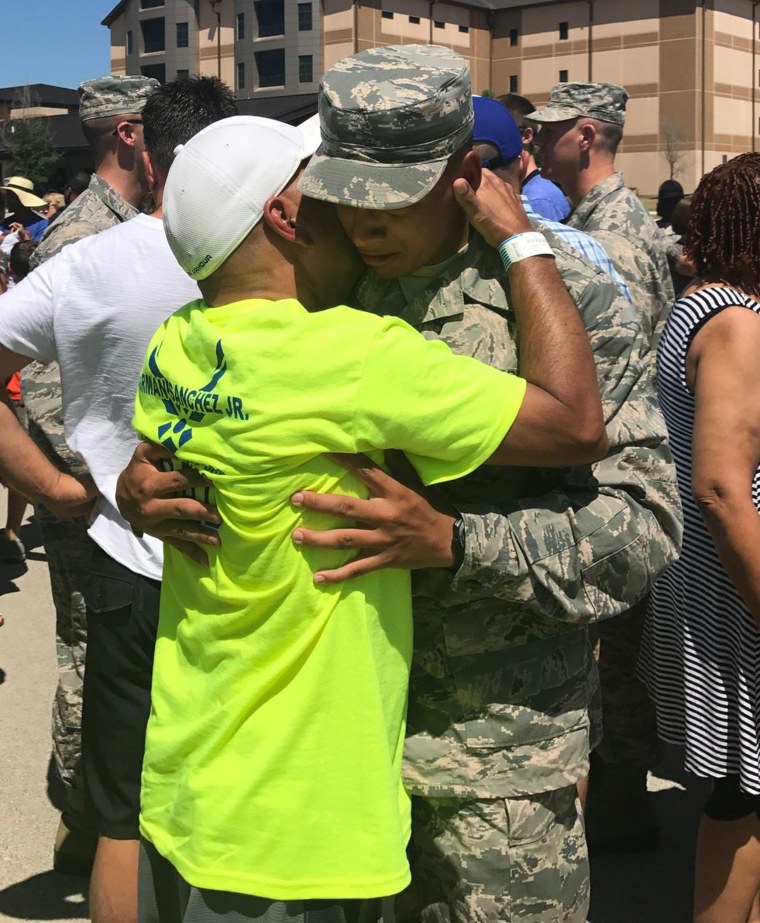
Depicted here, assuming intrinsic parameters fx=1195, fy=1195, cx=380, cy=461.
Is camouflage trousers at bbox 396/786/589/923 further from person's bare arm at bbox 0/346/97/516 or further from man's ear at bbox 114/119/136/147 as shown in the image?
man's ear at bbox 114/119/136/147

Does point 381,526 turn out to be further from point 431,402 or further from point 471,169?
point 471,169

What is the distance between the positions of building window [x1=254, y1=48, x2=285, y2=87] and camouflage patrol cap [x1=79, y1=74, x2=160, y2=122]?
69661mm

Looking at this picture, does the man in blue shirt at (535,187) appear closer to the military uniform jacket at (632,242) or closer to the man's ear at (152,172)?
the military uniform jacket at (632,242)

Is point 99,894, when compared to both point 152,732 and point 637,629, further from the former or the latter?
point 637,629

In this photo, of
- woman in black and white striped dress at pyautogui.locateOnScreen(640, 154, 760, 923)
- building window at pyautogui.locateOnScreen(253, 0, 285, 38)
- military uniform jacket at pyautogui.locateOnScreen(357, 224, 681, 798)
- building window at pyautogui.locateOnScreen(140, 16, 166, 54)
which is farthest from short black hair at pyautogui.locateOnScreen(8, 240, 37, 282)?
building window at pyautogui.locateOnScreen(140, 16, 166, 54)

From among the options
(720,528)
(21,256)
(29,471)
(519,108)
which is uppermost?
(519,108)

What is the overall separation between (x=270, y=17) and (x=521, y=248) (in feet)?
244

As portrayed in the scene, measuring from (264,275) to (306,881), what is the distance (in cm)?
91

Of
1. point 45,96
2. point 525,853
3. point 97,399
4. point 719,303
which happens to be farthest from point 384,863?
point 45,96

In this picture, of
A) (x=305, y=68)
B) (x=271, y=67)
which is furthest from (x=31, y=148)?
(x=305, y=68)

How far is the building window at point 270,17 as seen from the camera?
70.2 m

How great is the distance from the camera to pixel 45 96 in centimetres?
8462

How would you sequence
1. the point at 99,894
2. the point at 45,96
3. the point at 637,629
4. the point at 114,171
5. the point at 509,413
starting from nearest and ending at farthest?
the point at 509,413 < the point at 99,894 < the point at 637,629 < the point at 114,171 < the point at 45,96

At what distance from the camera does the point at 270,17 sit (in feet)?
233
